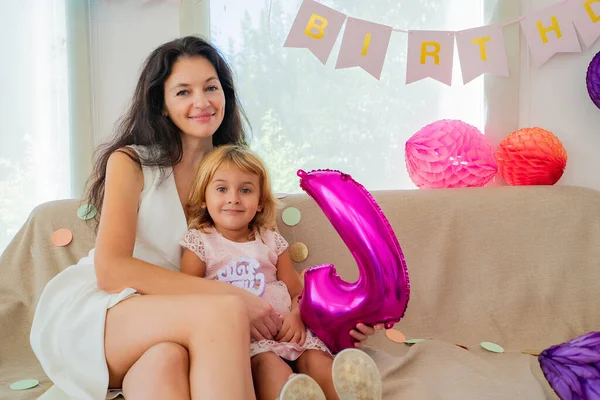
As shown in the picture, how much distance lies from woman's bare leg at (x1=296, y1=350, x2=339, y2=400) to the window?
1123 mm

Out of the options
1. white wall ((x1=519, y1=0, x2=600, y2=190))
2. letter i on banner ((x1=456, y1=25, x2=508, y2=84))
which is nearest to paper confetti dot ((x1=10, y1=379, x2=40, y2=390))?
letter i on banner ((x1=456, y1=25, x2=508, y2=84))

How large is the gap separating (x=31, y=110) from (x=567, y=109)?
1987mm

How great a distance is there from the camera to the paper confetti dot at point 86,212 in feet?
6.13

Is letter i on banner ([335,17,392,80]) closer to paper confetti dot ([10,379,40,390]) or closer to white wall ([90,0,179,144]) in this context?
white wall ([90,0,179,144])

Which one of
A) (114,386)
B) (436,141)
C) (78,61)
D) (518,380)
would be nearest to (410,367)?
(518,380)

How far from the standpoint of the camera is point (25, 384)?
4.80ft

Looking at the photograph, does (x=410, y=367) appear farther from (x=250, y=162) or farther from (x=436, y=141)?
(x=436, y=141)

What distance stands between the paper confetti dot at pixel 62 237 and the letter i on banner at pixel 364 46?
106cm

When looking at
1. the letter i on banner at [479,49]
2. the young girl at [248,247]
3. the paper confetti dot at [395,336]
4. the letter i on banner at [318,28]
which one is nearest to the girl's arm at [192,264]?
the young girl at [248,247]

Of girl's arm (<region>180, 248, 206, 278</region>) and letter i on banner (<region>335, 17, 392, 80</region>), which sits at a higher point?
letter i on banner (<region>335, 17, 392, 80</region>)

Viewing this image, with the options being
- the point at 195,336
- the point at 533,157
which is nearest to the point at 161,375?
the point at 195,336

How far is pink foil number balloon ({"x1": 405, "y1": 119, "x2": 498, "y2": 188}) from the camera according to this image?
216 centimetres

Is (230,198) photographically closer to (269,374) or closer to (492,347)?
(269,374)

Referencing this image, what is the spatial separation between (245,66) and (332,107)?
37 cm
